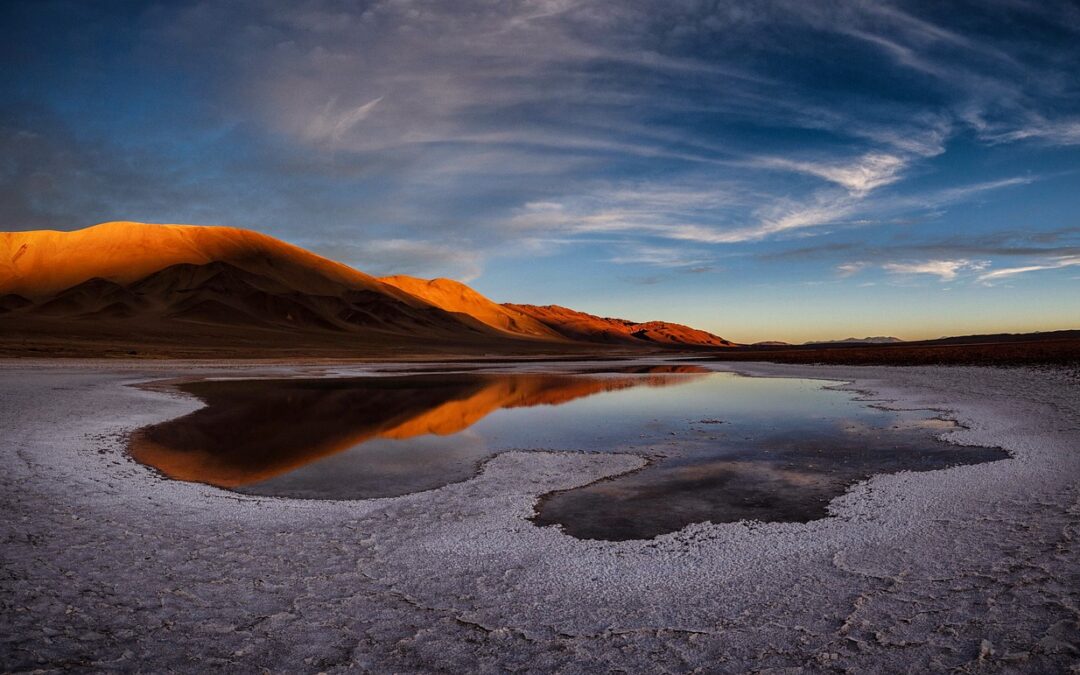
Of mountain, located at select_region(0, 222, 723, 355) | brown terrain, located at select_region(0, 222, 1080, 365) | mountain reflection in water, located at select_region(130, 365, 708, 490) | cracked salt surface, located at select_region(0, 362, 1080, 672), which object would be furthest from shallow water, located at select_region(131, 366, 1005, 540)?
mountain, located at select_region(0, 222, 723, 355)

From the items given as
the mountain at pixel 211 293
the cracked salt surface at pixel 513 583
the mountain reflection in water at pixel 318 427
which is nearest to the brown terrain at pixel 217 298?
the mountain at pixel 211 293

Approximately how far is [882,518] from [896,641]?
132 inches

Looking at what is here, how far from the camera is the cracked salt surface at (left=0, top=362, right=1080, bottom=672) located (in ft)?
13.6

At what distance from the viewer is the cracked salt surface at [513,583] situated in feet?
13.6

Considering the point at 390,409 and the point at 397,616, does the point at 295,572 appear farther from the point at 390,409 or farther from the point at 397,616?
the point at 390,409

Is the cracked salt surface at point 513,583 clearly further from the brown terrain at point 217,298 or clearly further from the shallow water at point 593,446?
the brown terrain at point 217,298

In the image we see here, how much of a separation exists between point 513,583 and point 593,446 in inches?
293

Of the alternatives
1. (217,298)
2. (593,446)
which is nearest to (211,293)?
(217,298)

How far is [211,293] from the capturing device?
139125 millimetres

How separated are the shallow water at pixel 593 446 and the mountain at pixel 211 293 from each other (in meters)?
77.1

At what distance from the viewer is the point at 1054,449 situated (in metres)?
10.9

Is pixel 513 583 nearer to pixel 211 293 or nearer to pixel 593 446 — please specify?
pixel 593 446

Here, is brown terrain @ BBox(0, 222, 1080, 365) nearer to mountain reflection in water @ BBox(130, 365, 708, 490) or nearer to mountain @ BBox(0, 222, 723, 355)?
mountain @ BBox(0, 222, 723, 355)

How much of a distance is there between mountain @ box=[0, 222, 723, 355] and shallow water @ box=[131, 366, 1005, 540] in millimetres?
77074
